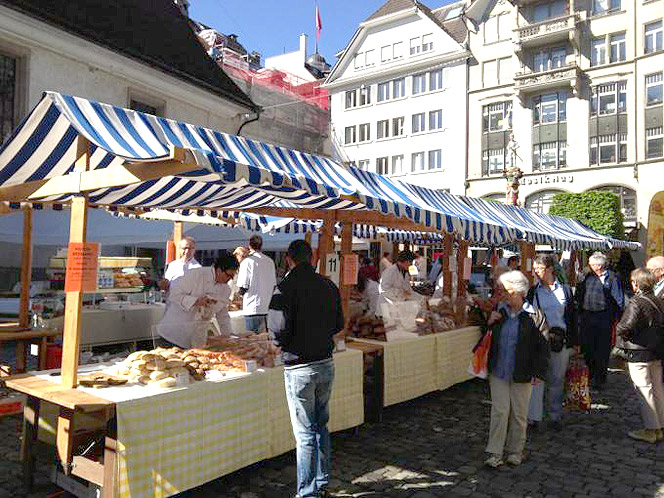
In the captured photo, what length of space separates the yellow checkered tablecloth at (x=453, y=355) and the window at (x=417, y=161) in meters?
30.4

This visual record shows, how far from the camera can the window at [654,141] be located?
29.0 m

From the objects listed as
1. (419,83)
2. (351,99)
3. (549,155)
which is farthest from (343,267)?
(351,99)

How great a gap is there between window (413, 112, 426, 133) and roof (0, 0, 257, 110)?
869 inches

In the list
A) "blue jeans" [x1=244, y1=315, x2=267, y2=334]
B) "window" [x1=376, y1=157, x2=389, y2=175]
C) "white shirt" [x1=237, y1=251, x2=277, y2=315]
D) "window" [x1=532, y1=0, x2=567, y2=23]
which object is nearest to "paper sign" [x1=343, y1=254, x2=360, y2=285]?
"white shirt" [x1=237, y1=251, x2=277, y2=315]

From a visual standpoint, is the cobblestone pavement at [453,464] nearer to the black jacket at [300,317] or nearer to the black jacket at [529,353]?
the black jacket at [529,353]

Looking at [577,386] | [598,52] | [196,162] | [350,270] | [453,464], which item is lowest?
[453,464]

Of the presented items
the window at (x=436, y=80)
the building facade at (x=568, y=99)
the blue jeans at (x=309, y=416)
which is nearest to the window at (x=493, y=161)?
the building facade at (x=568, y=99)

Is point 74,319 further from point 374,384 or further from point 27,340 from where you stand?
point 374,384

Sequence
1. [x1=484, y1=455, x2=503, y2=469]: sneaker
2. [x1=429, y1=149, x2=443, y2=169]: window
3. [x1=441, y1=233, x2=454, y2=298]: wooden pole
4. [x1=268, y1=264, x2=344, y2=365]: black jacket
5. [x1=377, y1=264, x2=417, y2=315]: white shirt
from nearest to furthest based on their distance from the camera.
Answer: [x1=268, y1=264, x2=344, y2=365]: black jacket < [x1=484, y1=455, x2=503, y2=469]: sneaker < [x1=377, y1=264, x2=417, y2=315]: white shirt < [x1=441, y1=233, x2=454, y2=298]: wooden pole < [x1=429, y1=149, x2=443, y2=169]: window

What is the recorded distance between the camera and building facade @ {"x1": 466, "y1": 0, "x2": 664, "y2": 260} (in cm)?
2958

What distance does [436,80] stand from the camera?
3716 cm

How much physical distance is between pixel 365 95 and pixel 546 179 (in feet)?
49.6

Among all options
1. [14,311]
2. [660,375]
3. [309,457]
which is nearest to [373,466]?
[309,457]

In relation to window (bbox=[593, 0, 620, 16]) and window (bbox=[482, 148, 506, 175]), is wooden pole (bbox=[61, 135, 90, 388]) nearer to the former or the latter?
window (bbox=[482, 148, 506, 175])
